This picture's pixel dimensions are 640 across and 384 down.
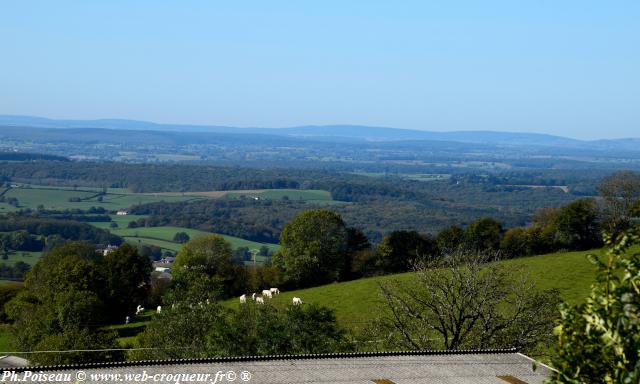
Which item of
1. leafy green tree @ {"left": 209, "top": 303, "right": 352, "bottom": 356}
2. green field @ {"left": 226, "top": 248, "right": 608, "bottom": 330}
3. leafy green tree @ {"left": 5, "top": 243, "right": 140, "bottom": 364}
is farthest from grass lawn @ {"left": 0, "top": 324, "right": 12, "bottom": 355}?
leafy green tree @ {"left": 209, "top": 303, "right": 352, "bottom": 356}

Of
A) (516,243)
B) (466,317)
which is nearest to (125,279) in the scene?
(516,243)

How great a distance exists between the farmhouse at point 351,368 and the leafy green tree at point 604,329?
10497 mm

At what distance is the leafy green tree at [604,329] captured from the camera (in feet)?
24.1

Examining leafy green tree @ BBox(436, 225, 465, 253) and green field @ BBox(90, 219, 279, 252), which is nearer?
leafy green tree @ BBox(436, 225, 465, 253)

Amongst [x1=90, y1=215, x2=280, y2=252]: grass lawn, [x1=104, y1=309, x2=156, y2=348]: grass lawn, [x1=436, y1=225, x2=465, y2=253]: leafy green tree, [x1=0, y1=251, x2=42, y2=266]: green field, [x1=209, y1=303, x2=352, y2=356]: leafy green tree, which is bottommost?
[x1=90, y1=215, x2=280, y2=252]: grass lawn

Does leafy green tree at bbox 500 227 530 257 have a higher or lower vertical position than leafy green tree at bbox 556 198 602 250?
lower

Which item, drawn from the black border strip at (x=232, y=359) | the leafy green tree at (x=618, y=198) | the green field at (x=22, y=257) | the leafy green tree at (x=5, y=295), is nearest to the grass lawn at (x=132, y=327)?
the leafy green tree at (x=5, y=295)

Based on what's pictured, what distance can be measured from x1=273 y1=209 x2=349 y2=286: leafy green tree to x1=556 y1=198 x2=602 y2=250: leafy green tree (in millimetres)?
17967

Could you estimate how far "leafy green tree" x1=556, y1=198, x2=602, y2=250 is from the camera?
65188 millimetres

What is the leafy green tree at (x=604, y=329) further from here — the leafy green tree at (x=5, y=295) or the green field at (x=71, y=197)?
the green field at (x=71, y=197)

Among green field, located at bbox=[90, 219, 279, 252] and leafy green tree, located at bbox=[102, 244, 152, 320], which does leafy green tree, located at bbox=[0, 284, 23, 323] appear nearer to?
leafy green tree, located at bbox=[102, 244, 152, 320]

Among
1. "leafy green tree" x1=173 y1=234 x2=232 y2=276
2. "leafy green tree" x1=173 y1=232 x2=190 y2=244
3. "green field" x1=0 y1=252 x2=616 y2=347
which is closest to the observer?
"green field" x1=0 y1=252 x2=616 y2=347

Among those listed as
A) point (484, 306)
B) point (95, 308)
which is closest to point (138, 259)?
point (95, 308)

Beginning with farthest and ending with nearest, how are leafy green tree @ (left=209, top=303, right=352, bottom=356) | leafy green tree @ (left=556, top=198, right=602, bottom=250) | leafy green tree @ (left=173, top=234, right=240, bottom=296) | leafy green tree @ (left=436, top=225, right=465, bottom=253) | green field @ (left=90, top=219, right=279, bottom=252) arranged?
green field @ (left=90, top=219, right=279, bottom=252)
leafy green tree @ (left=436, top=225, right=465, bottom=253)
leafy green tree @ (left=173, top=234, right=240, bottom=296)
leafy green tree @ (left=556, top=198, right=602, bottom=250)
leafy green tree @ (left=209, top=303, right=352, bottom=356)
